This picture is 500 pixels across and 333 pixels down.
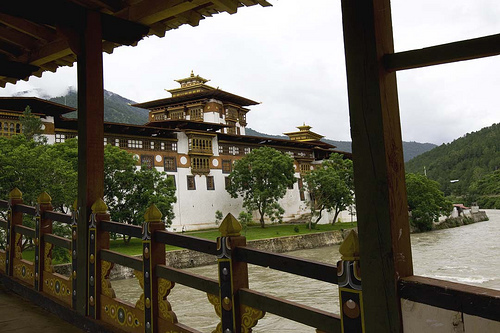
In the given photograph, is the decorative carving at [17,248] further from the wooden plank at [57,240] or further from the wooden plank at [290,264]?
the wooden plank at [290,264]

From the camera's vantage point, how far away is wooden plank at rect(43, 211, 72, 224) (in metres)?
3.60

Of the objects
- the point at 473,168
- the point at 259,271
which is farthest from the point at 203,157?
the point at 473,168

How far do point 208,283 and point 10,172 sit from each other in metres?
12.8

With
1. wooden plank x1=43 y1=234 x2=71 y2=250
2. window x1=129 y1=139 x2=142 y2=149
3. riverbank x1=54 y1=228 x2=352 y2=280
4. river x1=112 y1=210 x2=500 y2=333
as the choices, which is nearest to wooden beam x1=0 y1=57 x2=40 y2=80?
wooden plank x1=43 y1=234 x2=71 y2=250

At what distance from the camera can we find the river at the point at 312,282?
390 inches

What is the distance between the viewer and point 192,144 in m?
24.9

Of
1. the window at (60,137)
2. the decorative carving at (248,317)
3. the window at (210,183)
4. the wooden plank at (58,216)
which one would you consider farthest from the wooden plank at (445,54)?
the window at (210,183)

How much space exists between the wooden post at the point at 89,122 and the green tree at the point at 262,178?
2194 cm

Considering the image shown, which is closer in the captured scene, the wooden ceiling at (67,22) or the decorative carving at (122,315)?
the decorative carving at (122,315)

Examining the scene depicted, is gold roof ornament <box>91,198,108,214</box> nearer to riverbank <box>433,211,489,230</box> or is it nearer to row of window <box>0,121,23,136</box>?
row of window <box>0,121,23,136</box>

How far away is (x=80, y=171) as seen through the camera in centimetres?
337

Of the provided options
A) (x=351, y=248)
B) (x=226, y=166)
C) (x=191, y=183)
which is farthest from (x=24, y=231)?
(x=226, y=166)

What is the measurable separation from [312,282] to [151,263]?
12394 millimetres

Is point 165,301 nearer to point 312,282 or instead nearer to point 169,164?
point 312,282
